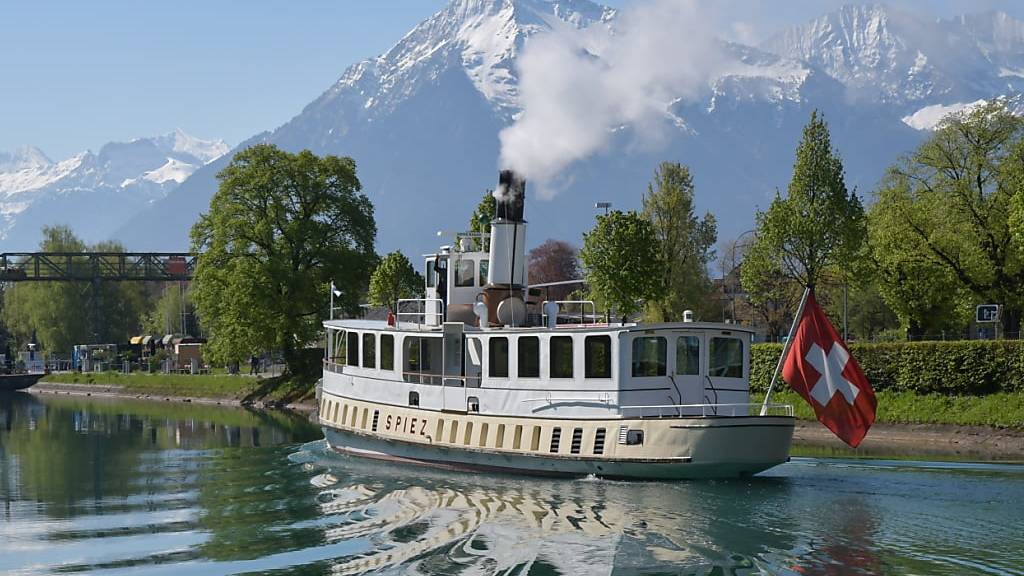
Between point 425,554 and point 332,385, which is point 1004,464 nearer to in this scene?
point 425,554

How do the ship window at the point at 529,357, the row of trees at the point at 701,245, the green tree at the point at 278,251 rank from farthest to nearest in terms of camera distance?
1. the green tree at the point at 278,251
2. the row of trees at the point at 701,245
3. the ship window at the point at 529,357

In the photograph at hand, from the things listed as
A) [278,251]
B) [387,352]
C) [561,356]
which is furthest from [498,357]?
[278,251]

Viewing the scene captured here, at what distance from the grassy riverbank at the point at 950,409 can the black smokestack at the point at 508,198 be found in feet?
58.7

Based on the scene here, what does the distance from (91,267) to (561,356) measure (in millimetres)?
96665

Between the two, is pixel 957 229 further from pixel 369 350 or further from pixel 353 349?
pixel 353 349

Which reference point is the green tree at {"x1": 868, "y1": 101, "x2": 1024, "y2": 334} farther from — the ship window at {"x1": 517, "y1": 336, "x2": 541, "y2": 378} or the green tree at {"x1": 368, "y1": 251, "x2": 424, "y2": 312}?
the green tree at {"x1": 368, "y1": 251, "x2": 424, "y2": 312}

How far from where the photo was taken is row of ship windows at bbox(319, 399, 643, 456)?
1398 inches

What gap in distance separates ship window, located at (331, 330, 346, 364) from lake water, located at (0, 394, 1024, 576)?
417 centimetres

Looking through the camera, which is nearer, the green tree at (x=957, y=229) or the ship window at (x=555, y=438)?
the ship window at (x=555, y=438)

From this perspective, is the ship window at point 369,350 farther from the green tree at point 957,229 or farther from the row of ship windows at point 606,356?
the green tree at point 957,229

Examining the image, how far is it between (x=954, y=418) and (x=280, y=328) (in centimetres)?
4205

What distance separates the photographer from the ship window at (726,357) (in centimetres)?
3672

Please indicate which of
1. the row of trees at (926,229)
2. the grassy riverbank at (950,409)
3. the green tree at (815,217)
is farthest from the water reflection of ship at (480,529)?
the row of trees at (926,229)

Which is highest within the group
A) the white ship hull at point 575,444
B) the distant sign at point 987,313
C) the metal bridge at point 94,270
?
Answer: the metal bridge at point 94,270
